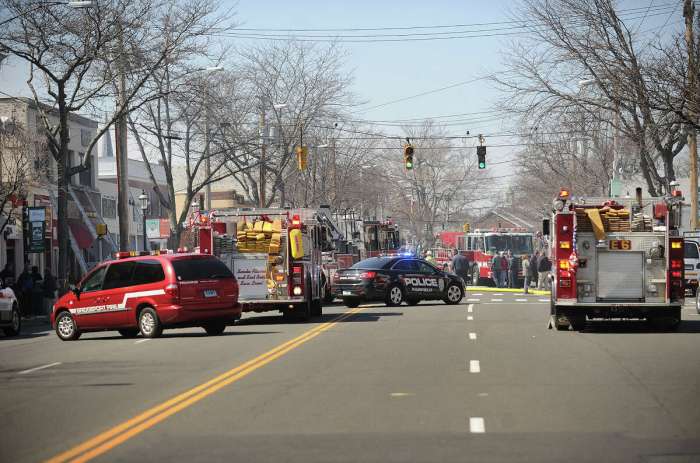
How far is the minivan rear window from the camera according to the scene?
2434 centimetres

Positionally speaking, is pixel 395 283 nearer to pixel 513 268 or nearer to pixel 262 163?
pixel 262 163

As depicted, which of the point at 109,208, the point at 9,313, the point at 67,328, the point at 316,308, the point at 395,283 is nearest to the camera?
the point at 67,328

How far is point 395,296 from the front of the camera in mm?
36594

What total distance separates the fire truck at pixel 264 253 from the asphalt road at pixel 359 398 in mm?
4680

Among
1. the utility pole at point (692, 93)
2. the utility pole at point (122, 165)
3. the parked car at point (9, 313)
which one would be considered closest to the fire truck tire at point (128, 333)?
the parked car at point (9, 313)

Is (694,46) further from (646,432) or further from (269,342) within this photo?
(646,432)

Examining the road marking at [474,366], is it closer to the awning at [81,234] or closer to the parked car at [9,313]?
the parked car at [9,313]

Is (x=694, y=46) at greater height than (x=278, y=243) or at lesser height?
greater

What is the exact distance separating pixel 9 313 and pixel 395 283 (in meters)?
12.7

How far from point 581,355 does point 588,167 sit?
4486 cm

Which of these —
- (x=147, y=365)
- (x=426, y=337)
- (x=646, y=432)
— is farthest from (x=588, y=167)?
(x=646, y=432)

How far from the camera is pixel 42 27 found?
3453 centimetres

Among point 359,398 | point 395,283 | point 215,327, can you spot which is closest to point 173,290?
point 215,327

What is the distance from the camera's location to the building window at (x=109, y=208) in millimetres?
66125
